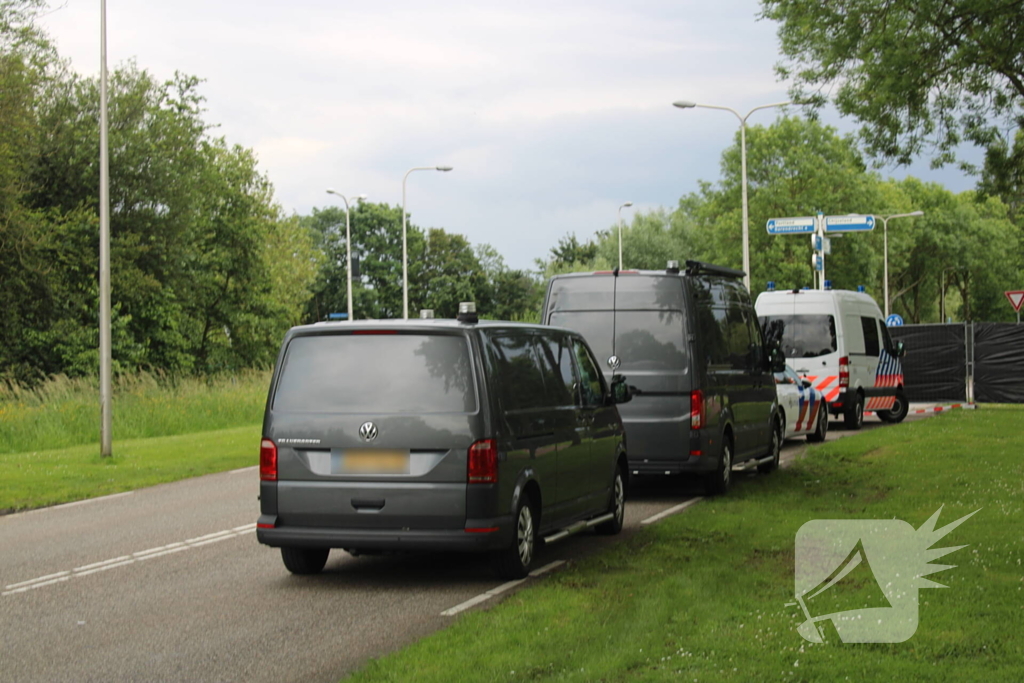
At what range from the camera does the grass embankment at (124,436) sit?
54.4ft

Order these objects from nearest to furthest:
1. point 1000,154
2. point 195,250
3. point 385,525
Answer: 1. point 385,525
2. point 1000,154
3. point 195,250

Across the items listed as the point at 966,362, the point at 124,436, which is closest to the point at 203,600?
the point at 124,436

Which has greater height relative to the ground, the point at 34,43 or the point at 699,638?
the point at 34,43

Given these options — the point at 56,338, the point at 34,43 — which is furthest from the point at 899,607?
the point at 56,338

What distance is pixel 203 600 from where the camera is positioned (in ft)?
27.5

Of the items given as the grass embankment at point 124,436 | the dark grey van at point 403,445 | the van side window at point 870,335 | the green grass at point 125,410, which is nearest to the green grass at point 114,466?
the grass embankment at point 124,436

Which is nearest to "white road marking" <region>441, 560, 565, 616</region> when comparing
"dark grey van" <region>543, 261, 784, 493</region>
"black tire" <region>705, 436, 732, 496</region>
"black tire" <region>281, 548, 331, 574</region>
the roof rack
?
"black tire" <region>281, 548, 331, 574</region>

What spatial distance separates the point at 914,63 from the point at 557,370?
7377mm

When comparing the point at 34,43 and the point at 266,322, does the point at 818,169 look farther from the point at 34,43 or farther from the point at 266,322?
the point at 34,43

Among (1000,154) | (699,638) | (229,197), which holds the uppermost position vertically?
(229,197)

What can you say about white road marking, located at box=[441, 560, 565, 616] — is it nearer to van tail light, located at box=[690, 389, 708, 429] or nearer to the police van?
van tail light, located at box=[690, 389, 708, 429]

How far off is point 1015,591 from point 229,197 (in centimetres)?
5095

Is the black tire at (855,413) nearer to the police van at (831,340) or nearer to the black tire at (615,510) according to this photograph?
the police van at (831,340)

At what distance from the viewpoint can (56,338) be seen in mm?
39781
